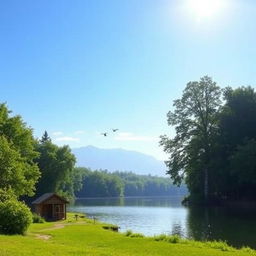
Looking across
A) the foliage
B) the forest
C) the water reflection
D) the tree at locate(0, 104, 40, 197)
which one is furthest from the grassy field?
the foliage

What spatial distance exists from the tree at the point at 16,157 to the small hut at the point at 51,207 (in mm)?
2012

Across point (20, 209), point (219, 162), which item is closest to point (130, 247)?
point (20, 209)

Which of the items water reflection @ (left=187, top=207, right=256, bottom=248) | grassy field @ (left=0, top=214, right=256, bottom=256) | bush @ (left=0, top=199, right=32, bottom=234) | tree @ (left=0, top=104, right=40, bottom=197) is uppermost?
tree @ (left=0, top=104, right=40, bottom=197)

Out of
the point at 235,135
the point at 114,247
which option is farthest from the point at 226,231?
the point at 235,135

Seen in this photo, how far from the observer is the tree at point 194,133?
80938mm

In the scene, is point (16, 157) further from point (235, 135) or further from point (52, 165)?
point (52, 165)

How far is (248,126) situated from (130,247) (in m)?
53.7

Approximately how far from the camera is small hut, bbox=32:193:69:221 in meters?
57.8

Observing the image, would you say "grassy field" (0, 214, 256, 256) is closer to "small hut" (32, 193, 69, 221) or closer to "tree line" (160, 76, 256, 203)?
"small hut" (32, 193, 69, 221)

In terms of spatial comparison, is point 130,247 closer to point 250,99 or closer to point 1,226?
point 1,226

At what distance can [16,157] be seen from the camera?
51656mm

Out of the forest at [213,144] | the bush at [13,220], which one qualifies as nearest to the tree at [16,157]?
the forest at [213,144]

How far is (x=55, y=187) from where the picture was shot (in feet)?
327

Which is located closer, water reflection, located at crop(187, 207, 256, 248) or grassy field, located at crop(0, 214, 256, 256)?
grassy field, located at crop(0, 214, 256, 256)
